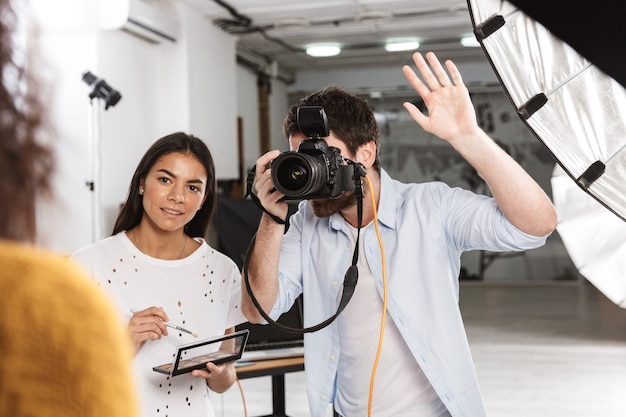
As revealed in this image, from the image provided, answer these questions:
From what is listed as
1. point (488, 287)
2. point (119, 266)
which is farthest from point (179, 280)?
point (488, 287)

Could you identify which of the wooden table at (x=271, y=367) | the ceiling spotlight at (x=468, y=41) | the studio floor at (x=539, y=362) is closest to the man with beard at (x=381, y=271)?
the studio floor at (x=539, y=362)

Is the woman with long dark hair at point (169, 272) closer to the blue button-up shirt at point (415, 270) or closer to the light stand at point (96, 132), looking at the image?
the blue button-up shirt at point (415, 270)

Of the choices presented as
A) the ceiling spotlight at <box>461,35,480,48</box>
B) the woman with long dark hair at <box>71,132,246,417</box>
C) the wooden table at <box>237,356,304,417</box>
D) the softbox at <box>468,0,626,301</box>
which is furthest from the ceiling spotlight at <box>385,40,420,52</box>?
the softbox at <box>468,0,626,301</box>

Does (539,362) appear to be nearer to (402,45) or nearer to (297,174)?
(297,174)

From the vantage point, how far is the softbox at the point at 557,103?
1.17m

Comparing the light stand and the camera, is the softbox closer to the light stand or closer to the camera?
the camera

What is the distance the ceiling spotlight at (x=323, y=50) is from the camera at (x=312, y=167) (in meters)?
7.08

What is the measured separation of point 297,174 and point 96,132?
3676 mm

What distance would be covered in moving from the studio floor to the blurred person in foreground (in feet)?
6.93

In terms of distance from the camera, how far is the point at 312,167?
1398 millimetres

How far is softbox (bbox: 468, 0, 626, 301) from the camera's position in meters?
1.17

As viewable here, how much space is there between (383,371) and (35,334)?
1215 millimetres

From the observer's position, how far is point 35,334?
0.37 meters

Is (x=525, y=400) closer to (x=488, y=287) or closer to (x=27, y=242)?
(x=27, y=242)
